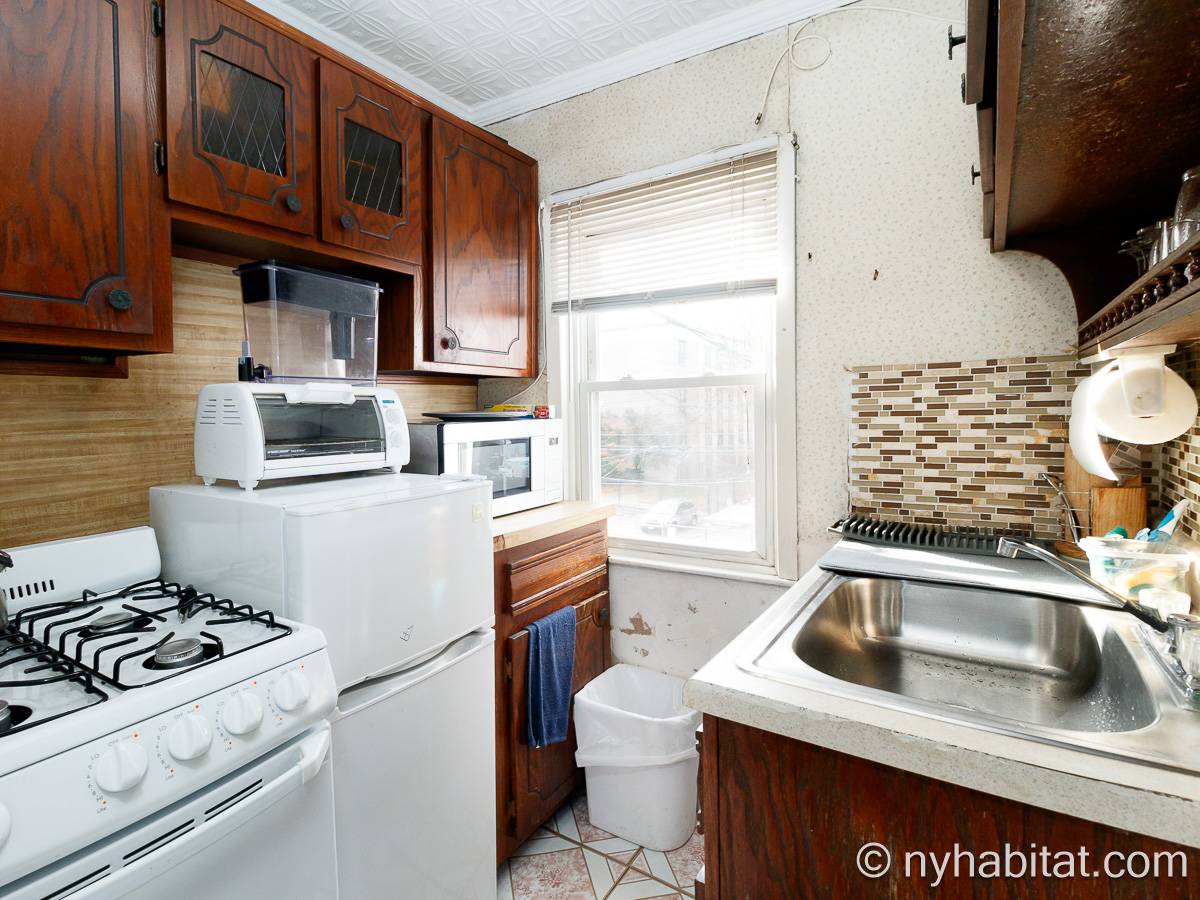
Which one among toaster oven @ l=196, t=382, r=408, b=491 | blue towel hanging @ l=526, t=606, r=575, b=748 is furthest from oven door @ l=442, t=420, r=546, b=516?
blue towel hanging @ l=526, t=606, r=575, b=748

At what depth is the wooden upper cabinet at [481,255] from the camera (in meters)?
2.03

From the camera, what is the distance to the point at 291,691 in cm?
103

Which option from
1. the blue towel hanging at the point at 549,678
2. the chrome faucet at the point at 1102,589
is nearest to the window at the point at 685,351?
the blue towel hanging at the point at 549,678

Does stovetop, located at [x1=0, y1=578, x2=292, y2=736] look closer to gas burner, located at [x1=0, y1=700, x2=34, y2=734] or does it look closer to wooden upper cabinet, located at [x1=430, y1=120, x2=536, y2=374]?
gas burner, located at [x1=0, y1=700, x2=34, y2=734]

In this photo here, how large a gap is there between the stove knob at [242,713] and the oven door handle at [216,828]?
111mm

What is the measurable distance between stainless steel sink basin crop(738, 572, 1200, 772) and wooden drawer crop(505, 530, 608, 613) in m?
0.86

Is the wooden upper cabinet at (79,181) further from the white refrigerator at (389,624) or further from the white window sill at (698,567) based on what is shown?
the white window sill at (698,567)

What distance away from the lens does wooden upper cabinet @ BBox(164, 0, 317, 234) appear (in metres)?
1.36

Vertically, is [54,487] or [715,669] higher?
[54,487]

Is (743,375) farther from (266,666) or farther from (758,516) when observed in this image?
(266,666)

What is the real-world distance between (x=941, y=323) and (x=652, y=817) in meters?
1.73

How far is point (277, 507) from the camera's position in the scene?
4.02ft

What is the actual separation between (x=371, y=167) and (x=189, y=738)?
5.14 feet

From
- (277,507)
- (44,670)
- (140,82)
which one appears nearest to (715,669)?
(277,507)
